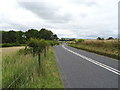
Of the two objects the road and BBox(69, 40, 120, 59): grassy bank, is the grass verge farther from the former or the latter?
the road

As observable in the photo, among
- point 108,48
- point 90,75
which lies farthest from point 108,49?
point 90,75

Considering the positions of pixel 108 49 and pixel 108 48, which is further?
pixel 108 48

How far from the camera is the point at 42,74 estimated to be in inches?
219

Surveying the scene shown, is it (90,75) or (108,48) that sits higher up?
(108,48)

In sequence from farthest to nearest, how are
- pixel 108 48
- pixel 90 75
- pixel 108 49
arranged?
pixel 108 48 → pixel 108 49 → pixel 90 75

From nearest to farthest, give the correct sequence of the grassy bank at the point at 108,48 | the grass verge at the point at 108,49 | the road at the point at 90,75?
the road at the point at 90,75, the grass verge at the point at 108,49, the grassy bank at the point at 108,48

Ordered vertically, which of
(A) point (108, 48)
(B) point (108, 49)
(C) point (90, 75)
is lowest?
(C) point (90, 75)

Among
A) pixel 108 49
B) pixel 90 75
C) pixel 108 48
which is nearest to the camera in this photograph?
pixel 90 75

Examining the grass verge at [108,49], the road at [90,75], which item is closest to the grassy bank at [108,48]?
the grass verge at [108,49]

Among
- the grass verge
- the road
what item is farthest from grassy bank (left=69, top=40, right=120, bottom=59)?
the road

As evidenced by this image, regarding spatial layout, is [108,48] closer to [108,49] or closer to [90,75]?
[108,49]

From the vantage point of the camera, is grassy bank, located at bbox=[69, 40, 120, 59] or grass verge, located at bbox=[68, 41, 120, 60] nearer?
grass verge, located at bbox=[68, 41, 120, 60]

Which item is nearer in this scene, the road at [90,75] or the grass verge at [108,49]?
the road at [90,75]

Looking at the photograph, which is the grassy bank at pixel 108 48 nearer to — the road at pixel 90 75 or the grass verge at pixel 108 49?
the grass verge at pixel 108 49
